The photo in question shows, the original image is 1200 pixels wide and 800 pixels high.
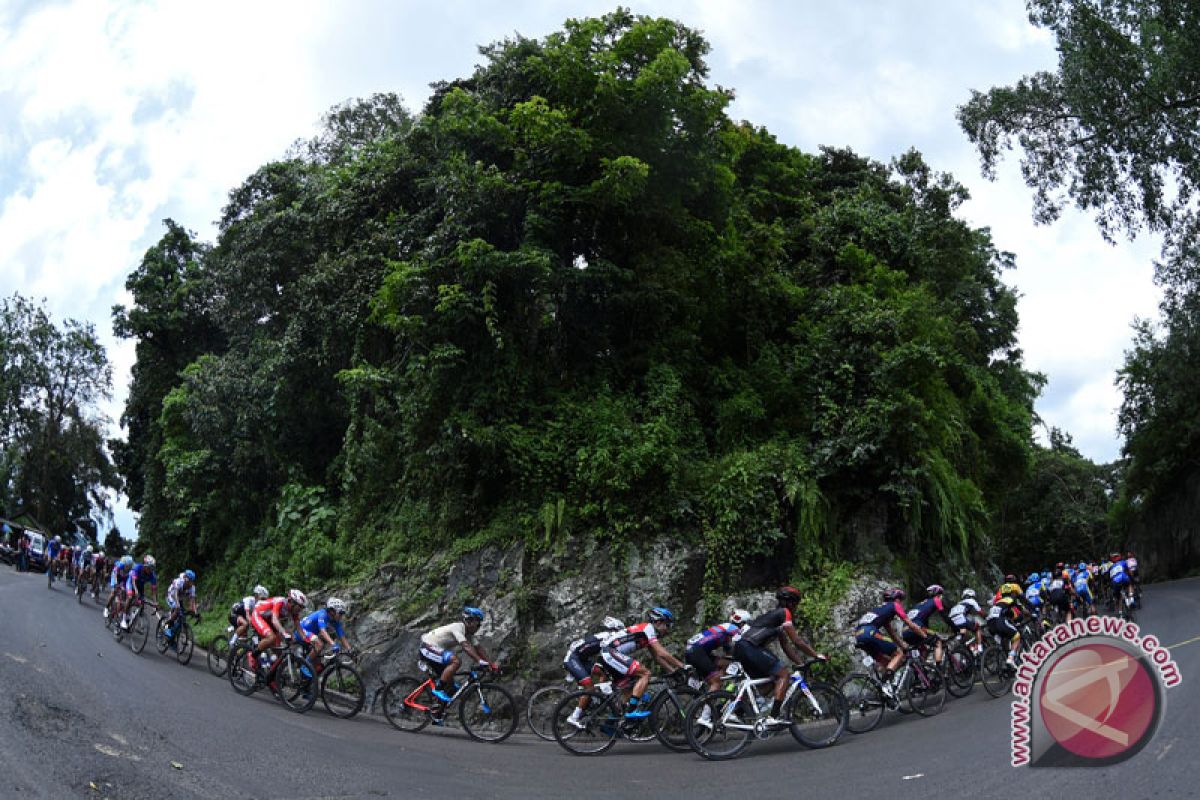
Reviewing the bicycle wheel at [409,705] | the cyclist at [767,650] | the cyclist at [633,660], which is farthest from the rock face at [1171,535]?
the bicycle wheel at [409,705]

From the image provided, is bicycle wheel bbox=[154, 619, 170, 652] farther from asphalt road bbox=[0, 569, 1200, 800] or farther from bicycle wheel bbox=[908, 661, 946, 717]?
bicycle wheel bbox=[908, 661, 946, 717]

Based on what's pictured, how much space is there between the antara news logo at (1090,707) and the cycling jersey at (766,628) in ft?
9.22

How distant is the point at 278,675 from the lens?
1342cm

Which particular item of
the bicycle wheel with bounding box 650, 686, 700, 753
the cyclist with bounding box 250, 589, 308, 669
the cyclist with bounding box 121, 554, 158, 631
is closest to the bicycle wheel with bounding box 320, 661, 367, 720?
the cyclist with bounding box 250, 589, 308, 669

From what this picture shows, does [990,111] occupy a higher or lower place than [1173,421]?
higher

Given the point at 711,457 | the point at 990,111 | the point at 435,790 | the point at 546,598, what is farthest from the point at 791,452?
the point at 990,111

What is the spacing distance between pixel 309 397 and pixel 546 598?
10626mm

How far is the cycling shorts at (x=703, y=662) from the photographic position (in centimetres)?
1077

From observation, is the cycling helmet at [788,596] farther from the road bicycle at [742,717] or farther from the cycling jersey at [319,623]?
the cycling jersey at [319,623]

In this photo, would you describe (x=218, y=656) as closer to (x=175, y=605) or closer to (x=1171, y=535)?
(x=175, y=605)

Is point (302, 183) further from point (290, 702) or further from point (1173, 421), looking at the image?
point (1173, 421)

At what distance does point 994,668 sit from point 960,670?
881 millimetres

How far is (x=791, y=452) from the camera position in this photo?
1636cm

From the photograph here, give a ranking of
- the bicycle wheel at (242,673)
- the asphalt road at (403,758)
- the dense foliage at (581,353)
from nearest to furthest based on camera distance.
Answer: the asphalt road at (403,758) → the bicycle wheel at (242,673) → the dense foliage at (581,353)
